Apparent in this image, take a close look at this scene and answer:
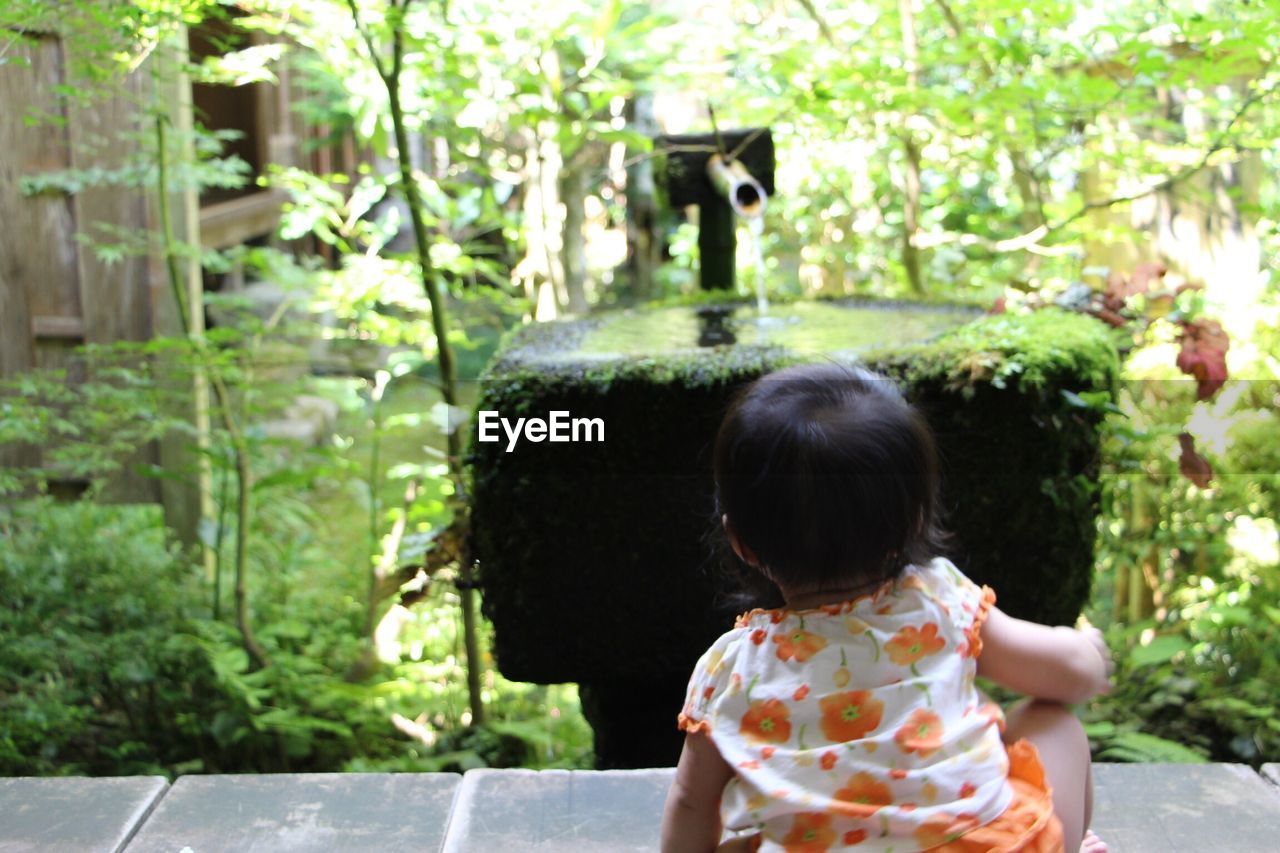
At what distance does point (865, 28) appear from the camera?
3.52 metres

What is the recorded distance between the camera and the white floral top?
3.44 feet

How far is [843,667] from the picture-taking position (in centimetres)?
108

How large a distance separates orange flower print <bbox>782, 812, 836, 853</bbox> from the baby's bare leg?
273 mm

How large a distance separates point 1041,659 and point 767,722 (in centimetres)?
30

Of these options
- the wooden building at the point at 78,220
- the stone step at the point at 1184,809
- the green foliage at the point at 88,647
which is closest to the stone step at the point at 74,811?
the green foliage at the point at 88,647

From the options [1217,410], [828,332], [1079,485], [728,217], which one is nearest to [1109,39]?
[1217,410]

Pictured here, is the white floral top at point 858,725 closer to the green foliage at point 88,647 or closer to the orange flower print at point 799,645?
the orange flower print at point 799,645

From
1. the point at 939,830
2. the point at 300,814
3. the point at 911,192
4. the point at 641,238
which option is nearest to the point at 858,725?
the point at 939,830

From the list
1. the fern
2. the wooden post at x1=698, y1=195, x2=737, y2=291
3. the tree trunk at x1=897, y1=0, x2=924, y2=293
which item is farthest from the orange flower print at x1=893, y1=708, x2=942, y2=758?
the tree trunk at x1=897, y1=0, x2=924, y2=293

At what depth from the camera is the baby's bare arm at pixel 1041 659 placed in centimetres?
117

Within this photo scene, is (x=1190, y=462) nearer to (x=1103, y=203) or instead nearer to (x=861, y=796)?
(x=1103, y=203)

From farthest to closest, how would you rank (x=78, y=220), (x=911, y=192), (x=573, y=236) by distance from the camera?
(x=573, y=236)
(x=911, y=192)
(x=78, y=220)

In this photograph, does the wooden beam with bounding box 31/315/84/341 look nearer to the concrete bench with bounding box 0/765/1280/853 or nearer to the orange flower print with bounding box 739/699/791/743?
the concrete bench with bounding box 0/765/1280/853

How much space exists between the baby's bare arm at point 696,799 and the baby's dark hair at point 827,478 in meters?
0.17
